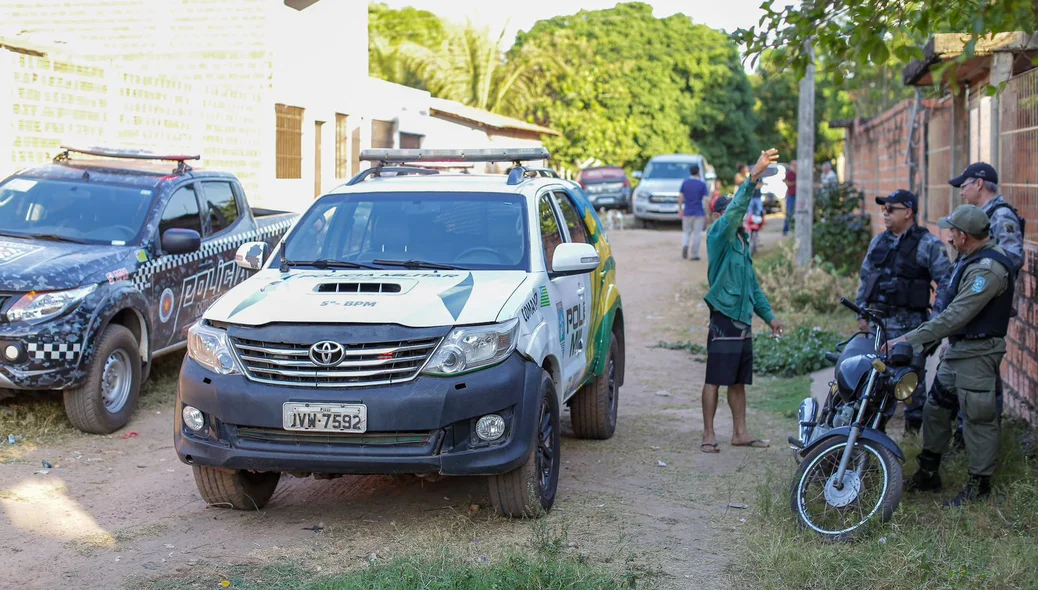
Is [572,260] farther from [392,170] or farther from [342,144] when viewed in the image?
[342,144]

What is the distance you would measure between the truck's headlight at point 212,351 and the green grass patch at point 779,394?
506cm

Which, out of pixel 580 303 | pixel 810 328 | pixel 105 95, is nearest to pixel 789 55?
pixel 580 303

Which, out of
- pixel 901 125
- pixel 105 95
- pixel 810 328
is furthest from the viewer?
pixel 901 125

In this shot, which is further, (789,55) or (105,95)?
(105,95)

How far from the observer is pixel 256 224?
10344mm

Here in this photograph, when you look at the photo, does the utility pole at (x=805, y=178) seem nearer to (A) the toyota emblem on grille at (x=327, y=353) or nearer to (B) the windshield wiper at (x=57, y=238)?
(B) the windshield wiper at (x=57, y=238)

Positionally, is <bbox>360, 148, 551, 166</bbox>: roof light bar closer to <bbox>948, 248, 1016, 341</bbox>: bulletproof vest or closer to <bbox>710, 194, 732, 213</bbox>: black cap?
<bbox>710, 194, 732, 213</bbox>: black cap

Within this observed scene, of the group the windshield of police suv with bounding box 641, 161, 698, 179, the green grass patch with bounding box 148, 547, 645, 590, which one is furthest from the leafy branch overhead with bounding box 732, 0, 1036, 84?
the windshield of police suv with bounding box 641, 161, 698, 179

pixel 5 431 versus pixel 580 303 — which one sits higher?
pixel 580 303

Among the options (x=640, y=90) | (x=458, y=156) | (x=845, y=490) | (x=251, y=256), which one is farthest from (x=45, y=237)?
(x=640, y=90)

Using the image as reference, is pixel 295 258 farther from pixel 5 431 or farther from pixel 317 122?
pixel 317 122

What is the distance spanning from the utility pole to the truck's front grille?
12.2 m

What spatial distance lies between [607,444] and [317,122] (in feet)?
49.3

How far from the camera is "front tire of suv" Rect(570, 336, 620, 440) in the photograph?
7.59 meters
